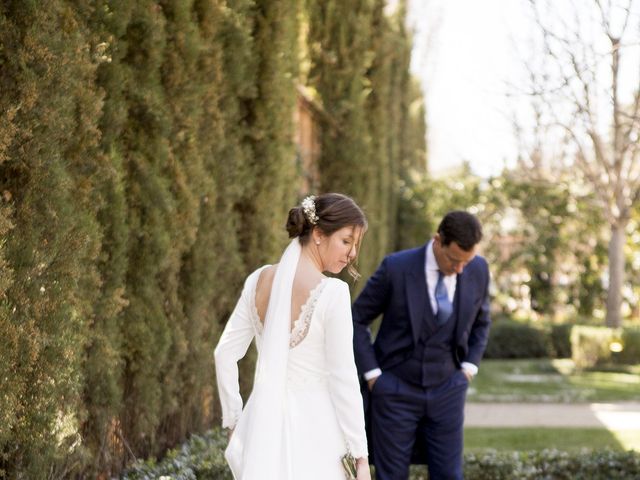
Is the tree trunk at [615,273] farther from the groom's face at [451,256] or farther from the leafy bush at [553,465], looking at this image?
the groom's face at [451,256]

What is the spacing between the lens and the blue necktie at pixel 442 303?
16.9 feet

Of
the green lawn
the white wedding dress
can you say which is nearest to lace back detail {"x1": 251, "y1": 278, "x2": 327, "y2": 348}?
the white wedding dress

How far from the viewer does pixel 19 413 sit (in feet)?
12.9

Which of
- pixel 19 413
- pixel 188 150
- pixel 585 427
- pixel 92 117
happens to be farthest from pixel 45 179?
pixel 585 427

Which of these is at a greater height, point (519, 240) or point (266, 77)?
point (266, 77)

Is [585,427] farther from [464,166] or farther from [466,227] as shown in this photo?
[464,166]

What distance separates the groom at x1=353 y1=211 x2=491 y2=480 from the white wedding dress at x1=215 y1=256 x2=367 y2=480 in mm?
1634

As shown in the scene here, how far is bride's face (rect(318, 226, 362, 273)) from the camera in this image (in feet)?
11.8

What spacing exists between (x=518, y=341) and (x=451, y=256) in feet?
45.3

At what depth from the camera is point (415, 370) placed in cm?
509

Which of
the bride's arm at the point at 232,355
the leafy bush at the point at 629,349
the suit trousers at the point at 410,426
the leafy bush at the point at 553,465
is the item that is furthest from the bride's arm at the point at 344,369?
the leafy bush at the point at 629,349

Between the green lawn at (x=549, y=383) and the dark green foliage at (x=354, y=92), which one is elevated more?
the dark green foliage at (x=354, y=92)

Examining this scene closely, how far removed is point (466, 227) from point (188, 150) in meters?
1.72

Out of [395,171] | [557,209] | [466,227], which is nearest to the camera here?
[466,227]
